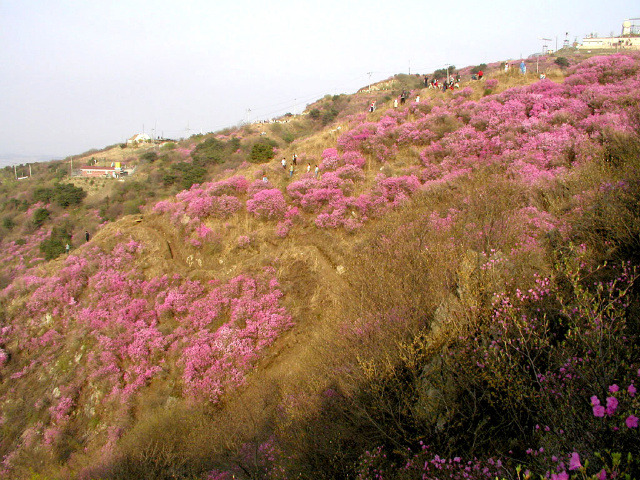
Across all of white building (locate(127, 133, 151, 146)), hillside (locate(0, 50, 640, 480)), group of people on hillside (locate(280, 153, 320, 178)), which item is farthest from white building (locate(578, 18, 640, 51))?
white building (locate(127, 133, 151, 146))

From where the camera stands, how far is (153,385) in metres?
12.4

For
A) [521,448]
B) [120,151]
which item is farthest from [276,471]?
[120,151]

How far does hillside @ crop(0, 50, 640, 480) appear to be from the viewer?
16.9 feet

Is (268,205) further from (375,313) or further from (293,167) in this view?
(375,313)

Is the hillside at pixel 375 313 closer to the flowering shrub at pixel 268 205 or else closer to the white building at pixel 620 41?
the flowering shrub at pixel 268 205

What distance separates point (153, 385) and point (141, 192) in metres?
25.5

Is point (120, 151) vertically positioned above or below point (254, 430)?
above

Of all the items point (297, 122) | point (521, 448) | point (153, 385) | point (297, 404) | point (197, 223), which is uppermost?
point (297, 122)

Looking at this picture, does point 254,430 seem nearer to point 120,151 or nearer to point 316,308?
point 316,308

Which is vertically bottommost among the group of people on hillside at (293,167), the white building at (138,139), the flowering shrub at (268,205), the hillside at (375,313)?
the hillside at (375,313)

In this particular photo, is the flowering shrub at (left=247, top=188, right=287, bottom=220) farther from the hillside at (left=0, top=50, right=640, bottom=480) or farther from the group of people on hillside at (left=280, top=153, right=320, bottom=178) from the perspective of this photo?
the group of people on hillside at (left=280, top=153, right=320, bottom=178)

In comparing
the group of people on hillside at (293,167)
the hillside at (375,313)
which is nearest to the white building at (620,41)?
the hillside at (375,313)

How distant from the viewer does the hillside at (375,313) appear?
514 centimetres

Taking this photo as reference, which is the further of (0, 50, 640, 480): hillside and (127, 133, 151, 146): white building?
(127, 133, 151, 146): white building
